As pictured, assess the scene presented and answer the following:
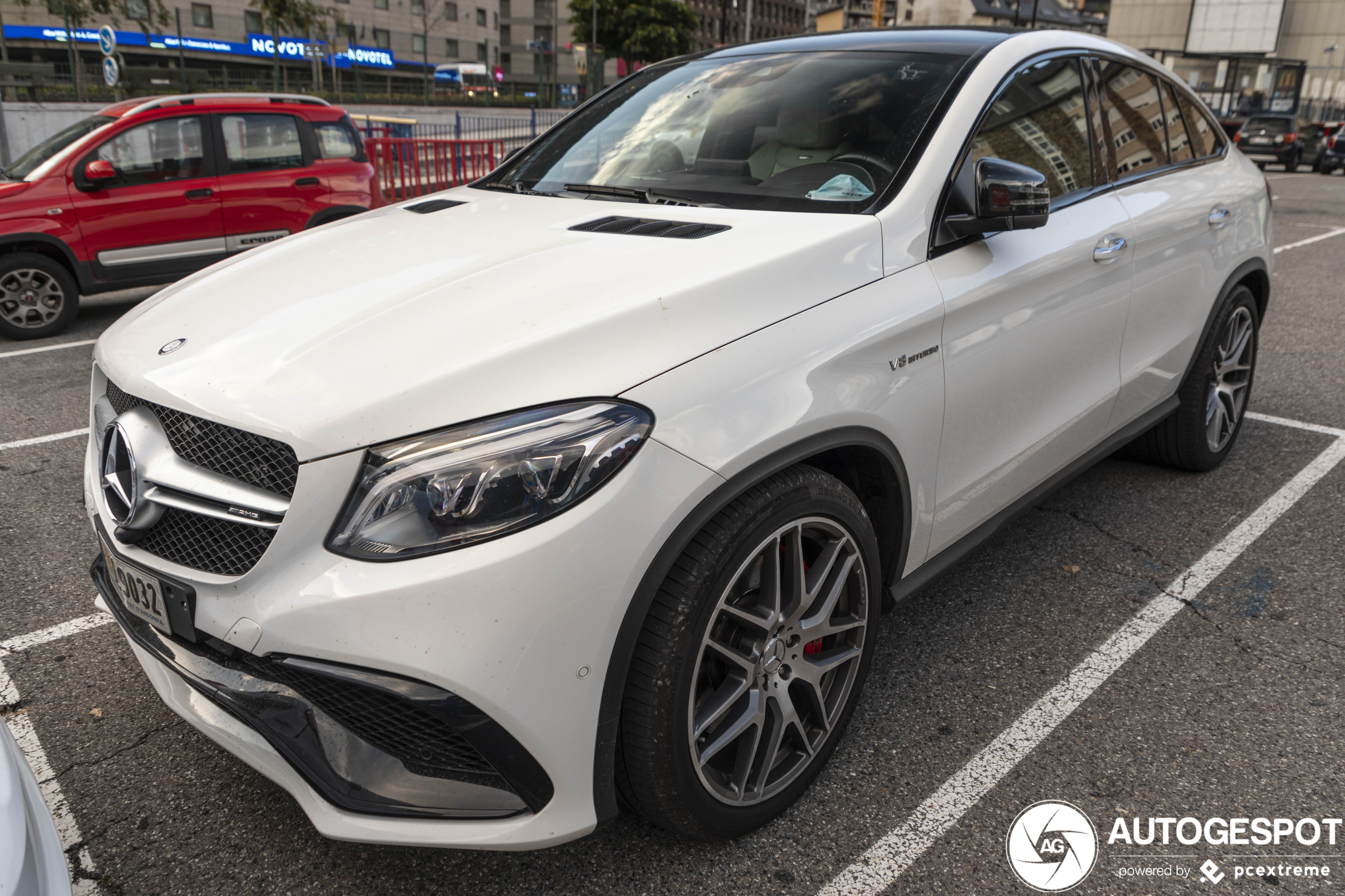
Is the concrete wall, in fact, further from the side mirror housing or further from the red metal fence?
the side mirror housing

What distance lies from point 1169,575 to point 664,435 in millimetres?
2478

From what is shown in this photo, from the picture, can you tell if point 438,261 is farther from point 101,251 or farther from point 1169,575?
point 101,251

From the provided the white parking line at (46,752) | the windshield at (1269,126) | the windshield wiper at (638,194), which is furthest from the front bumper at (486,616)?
the windshield at (1269,126)

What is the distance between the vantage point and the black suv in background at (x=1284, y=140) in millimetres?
27203

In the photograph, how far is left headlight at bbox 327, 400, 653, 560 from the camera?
5.23 feet

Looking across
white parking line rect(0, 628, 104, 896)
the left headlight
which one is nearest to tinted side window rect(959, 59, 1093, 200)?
the left headlight

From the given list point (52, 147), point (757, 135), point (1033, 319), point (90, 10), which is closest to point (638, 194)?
point (757, 135)

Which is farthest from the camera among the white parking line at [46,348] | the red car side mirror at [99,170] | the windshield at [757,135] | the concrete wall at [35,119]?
the concrete wall at [35,119]

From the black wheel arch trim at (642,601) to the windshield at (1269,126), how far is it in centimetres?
3167

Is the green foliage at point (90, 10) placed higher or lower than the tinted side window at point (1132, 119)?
higher

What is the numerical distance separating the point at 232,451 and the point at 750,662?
111 cm

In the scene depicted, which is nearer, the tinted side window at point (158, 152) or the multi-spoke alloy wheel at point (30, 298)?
the multi-spoke alloy wheel at point (30, 298)

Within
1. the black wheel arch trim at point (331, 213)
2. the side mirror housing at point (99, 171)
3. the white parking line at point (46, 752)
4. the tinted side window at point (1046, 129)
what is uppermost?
the tinted side window at point (1046, 129)

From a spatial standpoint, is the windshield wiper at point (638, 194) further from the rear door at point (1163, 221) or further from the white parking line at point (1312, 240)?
the white parking line at point (1312, 240)
